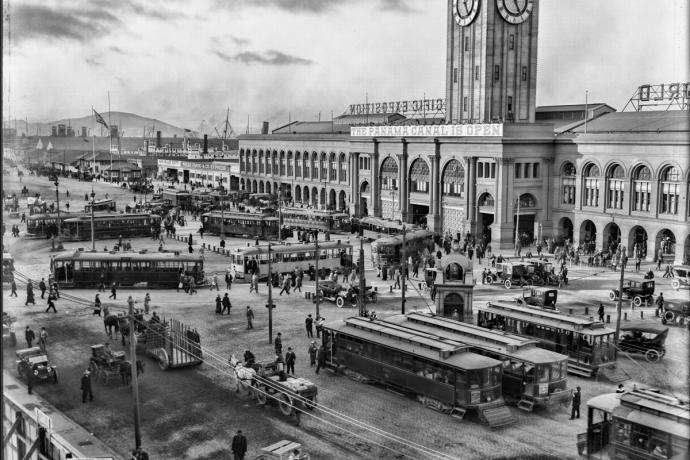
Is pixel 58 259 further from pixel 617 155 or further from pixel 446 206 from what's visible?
pixel 617 155

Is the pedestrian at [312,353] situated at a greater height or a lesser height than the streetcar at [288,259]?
lesser

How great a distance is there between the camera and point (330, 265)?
5931 centimetres

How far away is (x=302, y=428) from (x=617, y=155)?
4913cm

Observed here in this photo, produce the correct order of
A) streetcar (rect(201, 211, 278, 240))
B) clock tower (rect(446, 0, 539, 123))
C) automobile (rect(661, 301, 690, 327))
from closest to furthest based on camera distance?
automobile (rect(661, 301, 690, 327)), streetcar (rect(201, 211, 278, 240)), clock tower (rect(446, 0, 539, 123))

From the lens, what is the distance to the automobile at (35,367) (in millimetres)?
30702

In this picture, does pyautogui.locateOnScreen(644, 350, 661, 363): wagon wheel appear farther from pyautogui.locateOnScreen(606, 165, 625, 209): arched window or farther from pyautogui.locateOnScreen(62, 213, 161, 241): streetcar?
pyautogui.locateOnScreen(62, 213, 161, 241): streetcar

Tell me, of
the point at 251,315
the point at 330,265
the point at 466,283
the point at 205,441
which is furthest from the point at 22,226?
the point at 205,441

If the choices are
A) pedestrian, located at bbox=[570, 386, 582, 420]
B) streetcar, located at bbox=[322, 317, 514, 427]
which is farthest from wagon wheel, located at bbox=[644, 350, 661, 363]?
streetcar, located at bbox=[322, 317, 514, 427]

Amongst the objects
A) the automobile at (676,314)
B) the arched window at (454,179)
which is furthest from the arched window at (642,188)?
the automobile at (676,314)

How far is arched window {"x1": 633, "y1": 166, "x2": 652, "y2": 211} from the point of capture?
209 feet

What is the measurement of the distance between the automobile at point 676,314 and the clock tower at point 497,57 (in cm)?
3902

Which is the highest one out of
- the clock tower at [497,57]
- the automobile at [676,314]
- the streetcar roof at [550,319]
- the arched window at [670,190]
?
the clock tower at [497,57]

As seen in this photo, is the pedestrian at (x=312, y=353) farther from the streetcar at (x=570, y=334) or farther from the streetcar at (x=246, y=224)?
the streetcar at (x=246, y=224)

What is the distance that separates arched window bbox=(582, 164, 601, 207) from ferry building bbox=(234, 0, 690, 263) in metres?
0.13
